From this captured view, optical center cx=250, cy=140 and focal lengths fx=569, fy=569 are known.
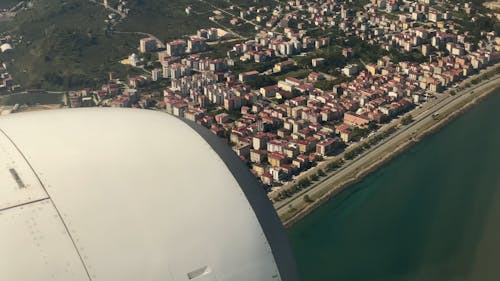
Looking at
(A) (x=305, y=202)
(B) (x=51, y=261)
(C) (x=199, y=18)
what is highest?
(B) (x=51, y=261)

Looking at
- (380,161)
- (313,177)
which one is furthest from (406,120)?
(313,177)

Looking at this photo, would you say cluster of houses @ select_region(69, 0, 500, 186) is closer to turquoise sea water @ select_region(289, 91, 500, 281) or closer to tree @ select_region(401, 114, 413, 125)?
tree @ select_region(401, 114, 413, 125)

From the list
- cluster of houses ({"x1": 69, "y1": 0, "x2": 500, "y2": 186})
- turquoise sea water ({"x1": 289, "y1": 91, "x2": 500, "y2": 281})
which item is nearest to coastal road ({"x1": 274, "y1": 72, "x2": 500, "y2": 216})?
turquoise sea water ({"x1": 289, "y1": 91, "x2": 500, "y2": 281})

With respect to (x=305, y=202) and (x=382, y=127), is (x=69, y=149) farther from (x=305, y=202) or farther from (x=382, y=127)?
(x=382, y=127)

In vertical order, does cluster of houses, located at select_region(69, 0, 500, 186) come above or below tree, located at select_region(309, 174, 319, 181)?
above

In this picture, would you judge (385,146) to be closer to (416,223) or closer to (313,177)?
(313,177)

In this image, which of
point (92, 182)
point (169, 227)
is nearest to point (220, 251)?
point (169, 227)
